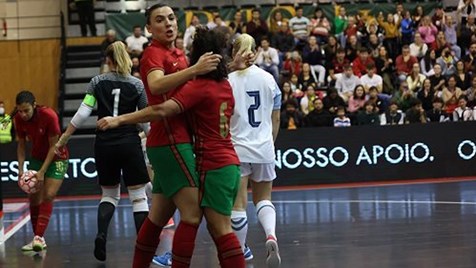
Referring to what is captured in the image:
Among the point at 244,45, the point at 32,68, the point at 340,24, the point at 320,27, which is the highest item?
the point at 340,24

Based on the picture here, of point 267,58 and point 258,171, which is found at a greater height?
point 267,58

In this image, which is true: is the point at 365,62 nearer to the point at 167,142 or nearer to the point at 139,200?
the point at 139,200

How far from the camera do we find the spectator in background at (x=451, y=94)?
71.3 ft

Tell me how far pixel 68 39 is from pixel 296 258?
17.3 metres

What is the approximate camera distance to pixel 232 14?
26.4 m

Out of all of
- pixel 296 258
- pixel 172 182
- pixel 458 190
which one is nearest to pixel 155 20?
pixel 172 182

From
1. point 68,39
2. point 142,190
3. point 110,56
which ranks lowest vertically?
point 142,190

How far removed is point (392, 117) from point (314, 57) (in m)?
3.97

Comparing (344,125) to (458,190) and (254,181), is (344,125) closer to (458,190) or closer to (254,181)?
(458,190)

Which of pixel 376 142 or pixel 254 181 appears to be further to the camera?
pixel 376 142

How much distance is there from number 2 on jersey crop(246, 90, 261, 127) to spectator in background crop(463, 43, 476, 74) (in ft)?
48.9

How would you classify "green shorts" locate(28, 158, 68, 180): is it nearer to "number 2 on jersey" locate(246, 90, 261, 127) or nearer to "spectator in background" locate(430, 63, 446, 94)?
"number 2 on jersey" locate(246, 90, 261, 127)

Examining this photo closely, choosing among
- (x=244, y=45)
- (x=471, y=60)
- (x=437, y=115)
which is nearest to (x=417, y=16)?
(x=471, y=60)

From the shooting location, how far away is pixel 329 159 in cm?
2016
